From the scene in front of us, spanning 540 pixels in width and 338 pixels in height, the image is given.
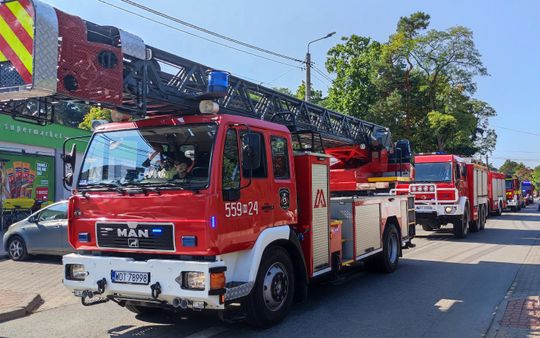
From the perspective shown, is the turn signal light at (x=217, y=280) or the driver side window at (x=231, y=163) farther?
the driver side window at (x=231, y=163)

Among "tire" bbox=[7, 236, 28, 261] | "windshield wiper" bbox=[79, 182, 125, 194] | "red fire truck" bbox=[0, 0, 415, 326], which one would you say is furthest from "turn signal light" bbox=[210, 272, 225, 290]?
"tire" bbox=[7, 236, 28, 261]

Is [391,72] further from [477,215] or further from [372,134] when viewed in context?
[372,134]

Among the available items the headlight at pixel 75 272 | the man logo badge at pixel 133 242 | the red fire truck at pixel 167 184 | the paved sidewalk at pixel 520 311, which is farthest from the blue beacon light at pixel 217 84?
the paved sidewalk at pixel 520 311

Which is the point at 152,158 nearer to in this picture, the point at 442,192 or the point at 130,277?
the point at 130,277

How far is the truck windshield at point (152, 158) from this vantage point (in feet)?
17.8

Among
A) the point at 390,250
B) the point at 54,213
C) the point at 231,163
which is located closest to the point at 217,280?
the point at 231,163

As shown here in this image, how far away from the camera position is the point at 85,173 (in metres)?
6.02

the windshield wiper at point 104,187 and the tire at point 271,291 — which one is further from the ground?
the windshield wiper at point 104,187

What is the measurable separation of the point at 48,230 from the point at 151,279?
23.2ft

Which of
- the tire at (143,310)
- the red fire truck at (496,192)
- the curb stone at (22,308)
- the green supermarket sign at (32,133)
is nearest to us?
the tire at (143,310)

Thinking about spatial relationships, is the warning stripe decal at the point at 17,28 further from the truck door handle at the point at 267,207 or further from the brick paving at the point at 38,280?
the brick paving at the point at 38,280

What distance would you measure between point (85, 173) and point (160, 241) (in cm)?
149

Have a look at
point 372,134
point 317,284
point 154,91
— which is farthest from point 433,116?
point 154,91

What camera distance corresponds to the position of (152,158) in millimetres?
5656
